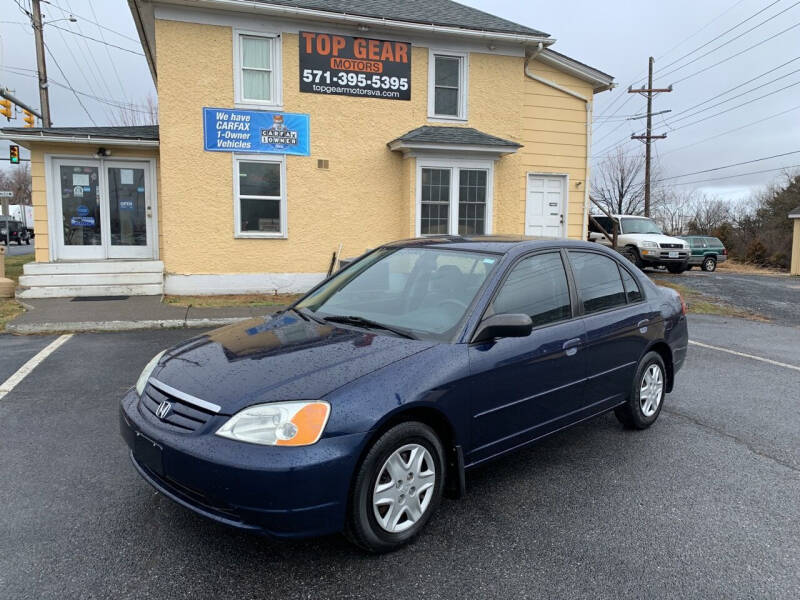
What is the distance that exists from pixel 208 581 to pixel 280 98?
10.8 metres

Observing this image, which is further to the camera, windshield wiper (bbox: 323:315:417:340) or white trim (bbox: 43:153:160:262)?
white trim (bbox: 43:153:160:262)

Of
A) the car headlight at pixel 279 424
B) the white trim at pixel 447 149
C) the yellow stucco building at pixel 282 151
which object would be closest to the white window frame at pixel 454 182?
the yellow stucco building at pixel 282 151

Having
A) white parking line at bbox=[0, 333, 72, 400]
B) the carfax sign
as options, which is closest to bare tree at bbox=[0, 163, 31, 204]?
the carfax sign

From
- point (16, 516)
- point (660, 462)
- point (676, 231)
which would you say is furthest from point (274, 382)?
point (676, 231)

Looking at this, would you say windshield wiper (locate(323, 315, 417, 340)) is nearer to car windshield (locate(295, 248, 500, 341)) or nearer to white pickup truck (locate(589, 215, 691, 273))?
car windshield (locate(295, 248, 500, 341))

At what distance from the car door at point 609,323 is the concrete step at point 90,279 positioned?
937 cm

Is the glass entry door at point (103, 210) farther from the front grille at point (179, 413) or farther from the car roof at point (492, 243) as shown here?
the front grille at point (179, 413)

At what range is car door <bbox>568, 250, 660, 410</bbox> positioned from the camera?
403cm

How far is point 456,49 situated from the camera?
12.8 m

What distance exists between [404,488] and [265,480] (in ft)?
2.39

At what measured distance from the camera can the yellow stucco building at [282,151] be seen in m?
11.2

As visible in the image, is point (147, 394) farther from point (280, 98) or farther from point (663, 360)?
point (280, 98)

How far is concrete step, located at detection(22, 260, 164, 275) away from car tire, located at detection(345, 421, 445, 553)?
987cm

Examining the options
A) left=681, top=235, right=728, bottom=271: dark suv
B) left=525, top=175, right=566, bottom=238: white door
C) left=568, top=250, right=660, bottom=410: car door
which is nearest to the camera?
left=568, top=250, right=660, bottom=410: car door
